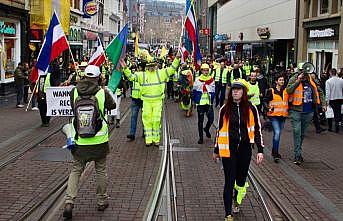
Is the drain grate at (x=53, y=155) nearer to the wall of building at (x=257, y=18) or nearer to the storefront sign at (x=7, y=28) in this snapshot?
the storefront sign at (x=7, y=28)

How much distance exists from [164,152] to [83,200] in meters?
3.57

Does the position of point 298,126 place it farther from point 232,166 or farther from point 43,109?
point 43,109

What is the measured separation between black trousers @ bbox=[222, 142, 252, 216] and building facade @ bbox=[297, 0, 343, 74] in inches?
565

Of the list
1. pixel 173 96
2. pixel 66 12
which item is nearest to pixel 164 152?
pixel 173 96

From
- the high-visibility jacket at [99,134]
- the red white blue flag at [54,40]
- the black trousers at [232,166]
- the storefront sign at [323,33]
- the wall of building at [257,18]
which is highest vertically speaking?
the wall of building at [257,18]

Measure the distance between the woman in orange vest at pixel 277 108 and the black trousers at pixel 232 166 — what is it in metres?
3.74

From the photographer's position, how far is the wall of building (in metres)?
28.9

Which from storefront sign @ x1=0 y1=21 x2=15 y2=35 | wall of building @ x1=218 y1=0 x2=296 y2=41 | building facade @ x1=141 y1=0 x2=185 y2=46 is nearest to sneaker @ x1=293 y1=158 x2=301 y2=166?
storefront sign @ x1=0 y1=21 x2=15 y2=35

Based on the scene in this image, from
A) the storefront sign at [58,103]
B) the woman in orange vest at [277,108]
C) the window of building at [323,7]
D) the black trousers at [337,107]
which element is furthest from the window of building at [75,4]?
the woman in orange vest at [277,108]

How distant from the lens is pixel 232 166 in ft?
20.5

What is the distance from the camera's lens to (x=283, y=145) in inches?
468

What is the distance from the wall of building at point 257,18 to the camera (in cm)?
2891

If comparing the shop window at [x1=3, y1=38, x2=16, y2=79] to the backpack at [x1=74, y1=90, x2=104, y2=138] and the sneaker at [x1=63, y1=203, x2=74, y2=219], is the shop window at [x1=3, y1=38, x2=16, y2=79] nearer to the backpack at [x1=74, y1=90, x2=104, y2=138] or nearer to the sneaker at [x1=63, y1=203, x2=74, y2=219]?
the backpack at [x1=74, y1=90, x2=104, y2=138]

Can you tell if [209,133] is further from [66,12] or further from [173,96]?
[66,12]
